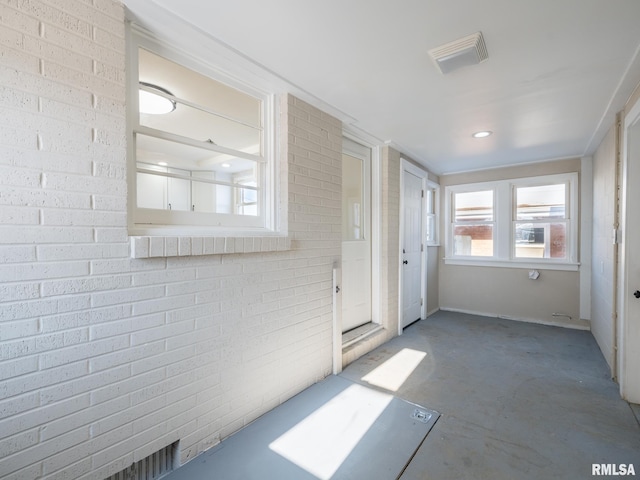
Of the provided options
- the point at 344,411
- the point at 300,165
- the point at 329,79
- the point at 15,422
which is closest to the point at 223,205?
the point at 300,165

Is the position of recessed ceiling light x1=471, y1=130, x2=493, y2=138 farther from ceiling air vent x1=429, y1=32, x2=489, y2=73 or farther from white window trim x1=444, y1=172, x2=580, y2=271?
white window trim x1=444, y1=172, x2=580, y2=271

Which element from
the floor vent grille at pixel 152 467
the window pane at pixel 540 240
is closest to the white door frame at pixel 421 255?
the window pane at pixel 540 240

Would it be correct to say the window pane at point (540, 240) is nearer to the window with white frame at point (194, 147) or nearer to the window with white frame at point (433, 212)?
the window with white frame at point (433, 212)

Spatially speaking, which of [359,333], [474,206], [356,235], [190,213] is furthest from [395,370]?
[474,206]

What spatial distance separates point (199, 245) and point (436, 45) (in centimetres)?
186

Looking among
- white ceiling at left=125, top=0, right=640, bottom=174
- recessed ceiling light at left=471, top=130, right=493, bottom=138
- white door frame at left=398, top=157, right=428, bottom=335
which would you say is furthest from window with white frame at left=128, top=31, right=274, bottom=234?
recessed ceiling light at left=471, top=130, right=493, bottom=138

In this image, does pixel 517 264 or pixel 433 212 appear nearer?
pixel 517 264

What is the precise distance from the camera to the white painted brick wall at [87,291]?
1.19 meters

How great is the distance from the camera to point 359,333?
3.44 m

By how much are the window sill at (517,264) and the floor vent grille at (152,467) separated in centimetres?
484

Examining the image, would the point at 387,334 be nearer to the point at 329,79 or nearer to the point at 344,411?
the point at 344,411

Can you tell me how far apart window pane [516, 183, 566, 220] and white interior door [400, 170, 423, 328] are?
1.61m

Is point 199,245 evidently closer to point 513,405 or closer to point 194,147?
point 194,147

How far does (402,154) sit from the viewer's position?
409 cm
